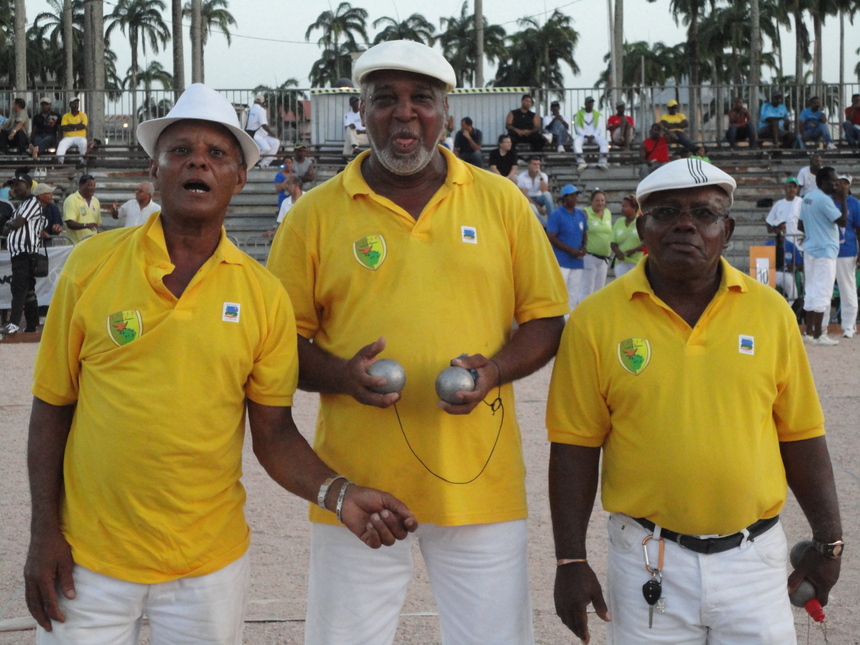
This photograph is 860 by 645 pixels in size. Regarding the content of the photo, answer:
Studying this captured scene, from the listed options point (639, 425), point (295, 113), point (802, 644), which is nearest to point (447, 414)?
point (639, 425)

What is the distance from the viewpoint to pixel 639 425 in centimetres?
307

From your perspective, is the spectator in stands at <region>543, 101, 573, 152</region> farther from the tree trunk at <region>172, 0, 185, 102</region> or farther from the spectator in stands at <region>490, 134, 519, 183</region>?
the tree trunk at <region>172, 0, 185, 102</region>

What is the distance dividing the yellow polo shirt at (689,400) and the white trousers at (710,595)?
9 centimetres

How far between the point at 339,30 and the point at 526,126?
46694mm

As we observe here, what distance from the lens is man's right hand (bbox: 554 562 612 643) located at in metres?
3.09

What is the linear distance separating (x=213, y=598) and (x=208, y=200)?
1211mm

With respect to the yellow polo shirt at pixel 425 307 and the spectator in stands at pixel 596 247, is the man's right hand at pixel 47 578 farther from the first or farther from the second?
the spectator in stands at pixel 596 247

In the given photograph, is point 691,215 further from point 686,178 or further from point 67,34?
point 67,34

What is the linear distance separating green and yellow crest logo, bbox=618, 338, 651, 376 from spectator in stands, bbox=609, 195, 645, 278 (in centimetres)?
1227

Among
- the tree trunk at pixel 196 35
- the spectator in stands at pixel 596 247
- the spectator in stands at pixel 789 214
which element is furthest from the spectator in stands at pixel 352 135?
the tree trunk at pixel 196 35

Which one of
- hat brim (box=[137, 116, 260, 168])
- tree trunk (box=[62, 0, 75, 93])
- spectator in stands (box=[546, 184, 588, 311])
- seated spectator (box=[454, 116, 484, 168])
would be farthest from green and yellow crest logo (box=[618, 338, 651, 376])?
tree trunk (box=[62, 0, 75, 93])

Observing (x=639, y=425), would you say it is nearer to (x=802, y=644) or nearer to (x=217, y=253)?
(x=217, y=253)

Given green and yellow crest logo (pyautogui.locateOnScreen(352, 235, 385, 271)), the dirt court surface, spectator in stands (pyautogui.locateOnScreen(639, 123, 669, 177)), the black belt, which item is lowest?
the dirt court surface

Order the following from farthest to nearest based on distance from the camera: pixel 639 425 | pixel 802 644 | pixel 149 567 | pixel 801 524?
1. pixel 801 524
2. pixel 802 644
3. pixel 639 425
4. pixel 149 567
